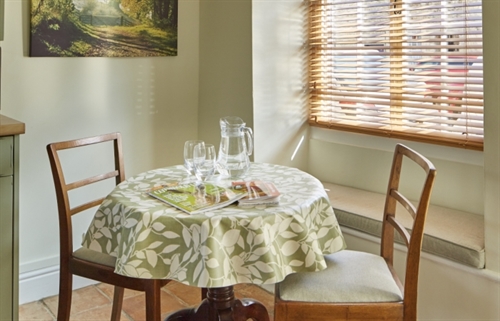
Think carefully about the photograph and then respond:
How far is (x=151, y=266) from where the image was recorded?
5.58 ft

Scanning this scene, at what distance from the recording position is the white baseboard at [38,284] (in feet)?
9.46

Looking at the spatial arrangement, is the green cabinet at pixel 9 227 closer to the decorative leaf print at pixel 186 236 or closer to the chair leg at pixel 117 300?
the chair leg at pixel 117 300

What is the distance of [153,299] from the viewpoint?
1.97 m

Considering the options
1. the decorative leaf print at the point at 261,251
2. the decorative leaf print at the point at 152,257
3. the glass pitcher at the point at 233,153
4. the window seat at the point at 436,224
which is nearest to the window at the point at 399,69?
the window seat at the point at 436,224

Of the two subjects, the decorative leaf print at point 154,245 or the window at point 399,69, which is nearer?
the decorative leaf print at point 154,245

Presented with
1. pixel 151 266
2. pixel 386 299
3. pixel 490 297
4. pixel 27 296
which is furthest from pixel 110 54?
pixel 490 297

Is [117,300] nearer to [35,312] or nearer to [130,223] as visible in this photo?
[35,312]

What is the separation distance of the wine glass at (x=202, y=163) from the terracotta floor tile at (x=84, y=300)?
1208 millimetres

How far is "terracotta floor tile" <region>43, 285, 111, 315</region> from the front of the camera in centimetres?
285

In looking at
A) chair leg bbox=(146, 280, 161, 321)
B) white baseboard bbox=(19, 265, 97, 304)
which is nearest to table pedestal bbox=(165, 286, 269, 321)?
chair leg bbox=(146, 280, 161, 321)

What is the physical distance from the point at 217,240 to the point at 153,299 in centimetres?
46

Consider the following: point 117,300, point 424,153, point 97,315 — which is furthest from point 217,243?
point 424,153

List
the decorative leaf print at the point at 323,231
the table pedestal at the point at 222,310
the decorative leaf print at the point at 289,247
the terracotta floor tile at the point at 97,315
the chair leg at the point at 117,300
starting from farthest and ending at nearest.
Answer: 1. the terracotta floor tile at the point at 97,315
2. the chair leg at the point at 117,300
3. the table pedestal at the point at 222,310
4. the decorative leaf print at the point at 323,231
5. the decorative leaf print at the point at 289,247

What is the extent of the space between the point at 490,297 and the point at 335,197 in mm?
930
